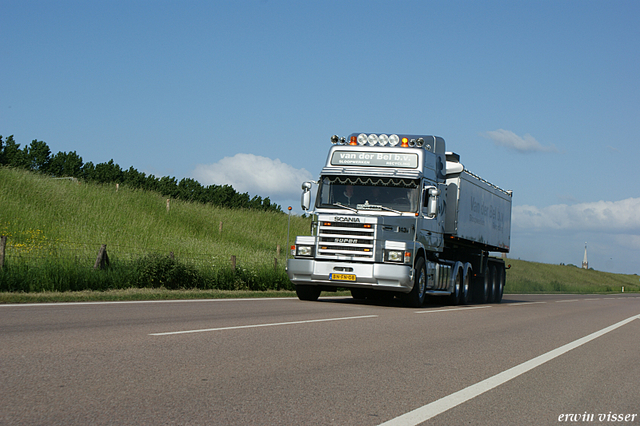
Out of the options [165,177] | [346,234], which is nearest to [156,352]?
[346,234]

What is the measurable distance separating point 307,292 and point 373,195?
3.42 m

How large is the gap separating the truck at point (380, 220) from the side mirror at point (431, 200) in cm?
3

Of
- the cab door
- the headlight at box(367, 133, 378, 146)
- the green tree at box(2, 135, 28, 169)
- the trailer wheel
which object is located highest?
the green tree at box(2, 135, 28, 169)

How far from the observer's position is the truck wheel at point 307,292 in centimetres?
1814

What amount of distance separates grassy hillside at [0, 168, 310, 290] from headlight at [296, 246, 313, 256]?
5778 millimetres

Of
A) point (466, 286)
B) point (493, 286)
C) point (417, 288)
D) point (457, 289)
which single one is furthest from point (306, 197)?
point (493, 286)

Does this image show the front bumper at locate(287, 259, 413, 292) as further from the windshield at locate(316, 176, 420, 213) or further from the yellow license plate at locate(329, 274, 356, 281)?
the windshield at locate(316, 176, 420, 213)

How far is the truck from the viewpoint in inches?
646

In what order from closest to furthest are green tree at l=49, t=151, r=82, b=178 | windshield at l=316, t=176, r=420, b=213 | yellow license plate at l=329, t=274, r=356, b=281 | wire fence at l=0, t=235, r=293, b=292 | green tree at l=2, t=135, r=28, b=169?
1. wire fence at l=0, t=235, r=293, b=292
2. yellow license plate at l=329, t=274, r=356, b=281
3. windshield at l=316, t=176, r=420, b=213
4. green tree at l=2, t=135, r=28, b=169
5. green tree at l=49, t=151, r=82, b=178

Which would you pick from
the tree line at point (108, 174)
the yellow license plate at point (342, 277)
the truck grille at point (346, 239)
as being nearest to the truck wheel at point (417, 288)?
the truck grille at point (346, 239)

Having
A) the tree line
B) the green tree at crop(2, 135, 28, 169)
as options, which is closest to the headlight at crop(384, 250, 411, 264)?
the tree line

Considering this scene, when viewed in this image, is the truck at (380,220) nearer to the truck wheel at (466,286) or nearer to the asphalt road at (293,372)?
the truck wheel at (466,286)

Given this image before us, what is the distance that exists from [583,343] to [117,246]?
2443cm

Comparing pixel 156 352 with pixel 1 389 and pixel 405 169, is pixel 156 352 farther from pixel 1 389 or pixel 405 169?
pixel 405 169
